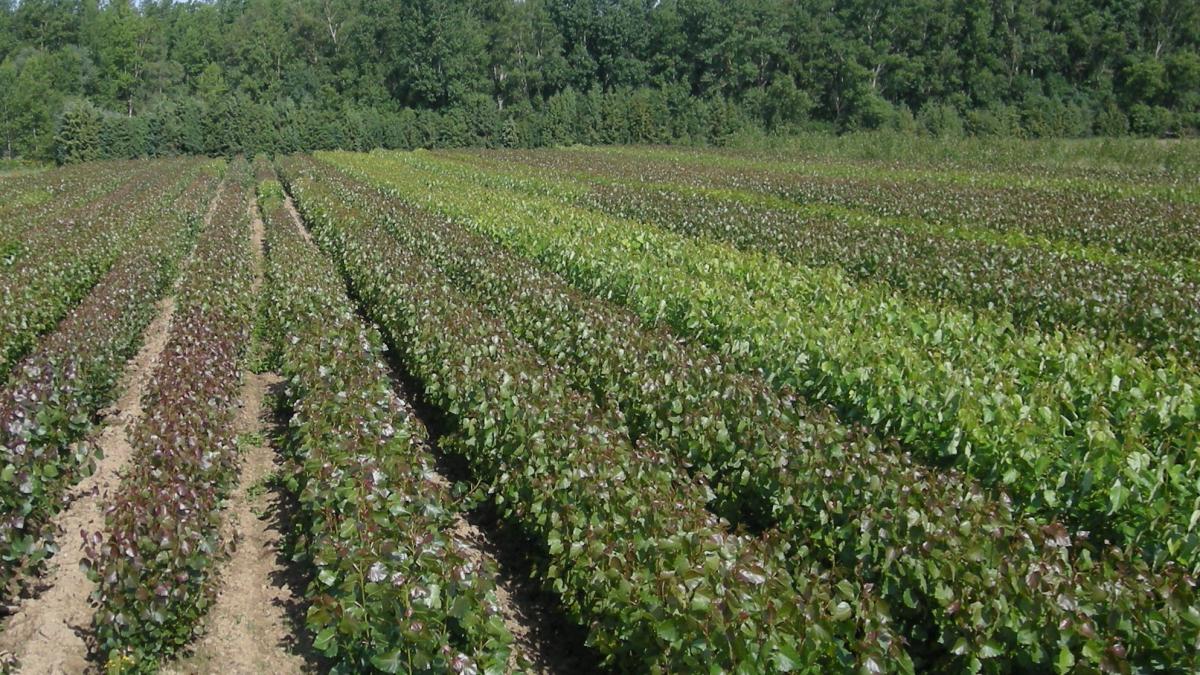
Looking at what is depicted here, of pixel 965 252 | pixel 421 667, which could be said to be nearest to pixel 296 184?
pixel 965 252

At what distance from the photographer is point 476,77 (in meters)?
78.1

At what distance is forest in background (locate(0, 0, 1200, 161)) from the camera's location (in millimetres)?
64125

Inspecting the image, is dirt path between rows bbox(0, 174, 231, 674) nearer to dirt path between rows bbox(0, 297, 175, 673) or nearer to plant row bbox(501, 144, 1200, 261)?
dirt path between rows bbox(0, 297, 175, 673)

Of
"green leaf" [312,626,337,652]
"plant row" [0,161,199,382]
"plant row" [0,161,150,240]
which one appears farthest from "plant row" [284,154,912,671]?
"plant row" [0,161,150,240]

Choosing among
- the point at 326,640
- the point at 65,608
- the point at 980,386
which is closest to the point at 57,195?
the point at 65,608

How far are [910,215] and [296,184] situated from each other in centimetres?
2095

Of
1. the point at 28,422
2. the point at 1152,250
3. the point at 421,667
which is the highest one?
the point at 28,422

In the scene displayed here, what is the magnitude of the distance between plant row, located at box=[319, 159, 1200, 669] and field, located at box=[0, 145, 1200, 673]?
0.07 ft

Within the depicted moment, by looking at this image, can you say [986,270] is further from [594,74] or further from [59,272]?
[594,74]

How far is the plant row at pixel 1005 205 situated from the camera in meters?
16.8

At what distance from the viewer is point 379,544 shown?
4.76m

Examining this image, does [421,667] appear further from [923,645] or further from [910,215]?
[910,215]

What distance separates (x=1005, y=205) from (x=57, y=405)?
2122cm

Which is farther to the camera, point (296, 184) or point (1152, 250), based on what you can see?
point (296, 184)
